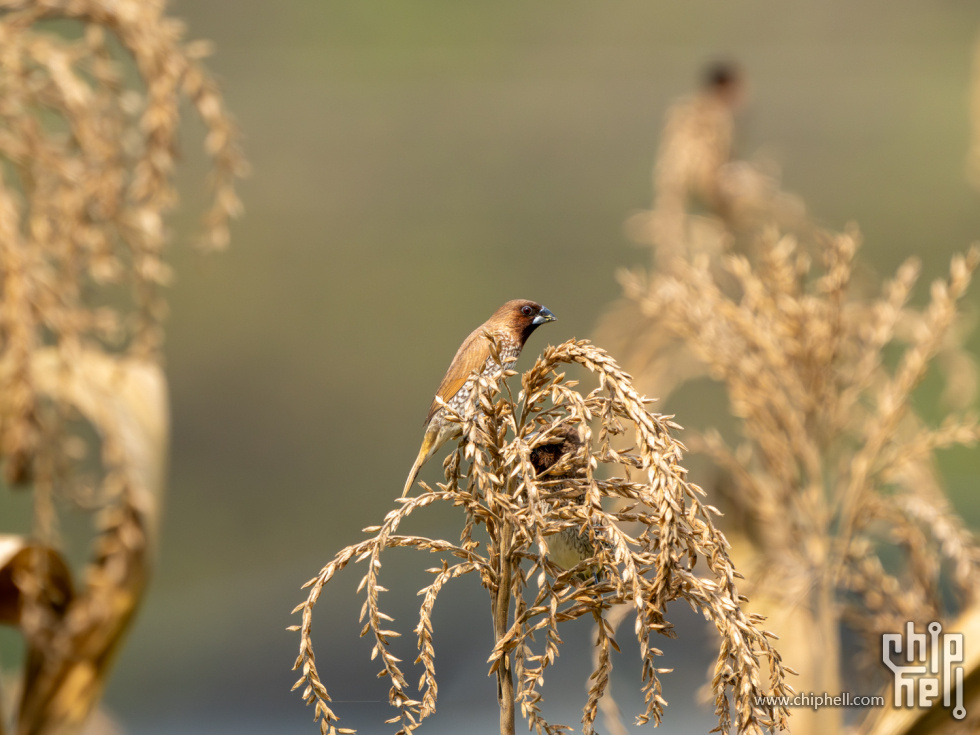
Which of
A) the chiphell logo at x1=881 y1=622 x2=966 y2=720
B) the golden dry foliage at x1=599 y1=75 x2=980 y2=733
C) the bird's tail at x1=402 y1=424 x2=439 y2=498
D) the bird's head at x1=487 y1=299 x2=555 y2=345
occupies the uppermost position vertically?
the golden dry foliage at x1=599 y1=75 x2=980 y2=733

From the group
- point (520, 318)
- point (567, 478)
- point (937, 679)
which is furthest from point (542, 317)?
point (937, 679)

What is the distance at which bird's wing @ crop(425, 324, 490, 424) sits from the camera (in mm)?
900

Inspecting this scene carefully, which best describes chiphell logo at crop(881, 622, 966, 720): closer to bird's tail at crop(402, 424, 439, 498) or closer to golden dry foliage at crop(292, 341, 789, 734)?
golden dry foliage at crop(292, 341, 789, 734)

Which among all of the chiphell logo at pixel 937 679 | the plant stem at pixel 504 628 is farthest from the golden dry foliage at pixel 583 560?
the chiphell logo at pixel 937 679

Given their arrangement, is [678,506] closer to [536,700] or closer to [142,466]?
[536,700]

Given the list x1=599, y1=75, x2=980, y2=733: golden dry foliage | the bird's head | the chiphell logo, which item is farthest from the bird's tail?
x1=599, y1=75, x2=980, y2=733: golden dry foliage

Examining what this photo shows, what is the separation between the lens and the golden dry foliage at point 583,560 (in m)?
0.77

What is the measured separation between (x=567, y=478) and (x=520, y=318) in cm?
16

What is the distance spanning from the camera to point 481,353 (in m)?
0.90

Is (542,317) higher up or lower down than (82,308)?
lower down

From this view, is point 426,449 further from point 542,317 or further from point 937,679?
point 937,679

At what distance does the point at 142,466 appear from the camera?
5.59ft

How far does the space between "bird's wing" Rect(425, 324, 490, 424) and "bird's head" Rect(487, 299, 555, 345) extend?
0.02m

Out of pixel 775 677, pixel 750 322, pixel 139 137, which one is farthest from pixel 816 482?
pixel 139 137
